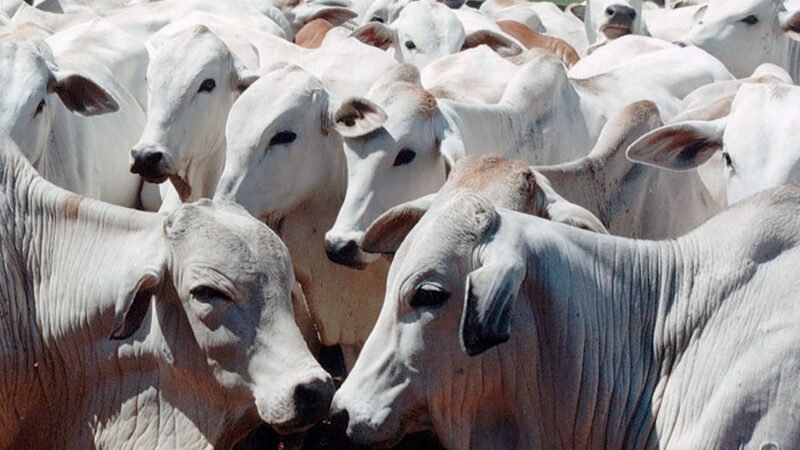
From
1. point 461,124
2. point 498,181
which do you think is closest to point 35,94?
point 461,124

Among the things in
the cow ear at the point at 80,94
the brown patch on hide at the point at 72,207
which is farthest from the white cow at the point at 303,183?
the brown patch on hide at the point at 72,207

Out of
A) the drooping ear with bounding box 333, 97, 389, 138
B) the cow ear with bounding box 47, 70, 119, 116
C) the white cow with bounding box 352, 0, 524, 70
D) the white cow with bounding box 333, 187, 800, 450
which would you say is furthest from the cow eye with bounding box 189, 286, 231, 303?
the white cow with bounding box 352, 0, 524, 70

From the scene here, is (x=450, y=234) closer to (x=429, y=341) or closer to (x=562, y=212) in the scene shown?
(x=429, y=341)

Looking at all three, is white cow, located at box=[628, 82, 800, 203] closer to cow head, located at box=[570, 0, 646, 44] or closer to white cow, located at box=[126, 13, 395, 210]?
white cow, located at box=[126, 13, 395, 210]

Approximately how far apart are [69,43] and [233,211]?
3857 millimetres

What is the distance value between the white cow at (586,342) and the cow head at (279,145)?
201 centimetres

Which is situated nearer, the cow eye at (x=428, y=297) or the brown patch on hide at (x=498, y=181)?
the cow eye at (x=428, y=297)

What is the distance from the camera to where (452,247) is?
4.78m

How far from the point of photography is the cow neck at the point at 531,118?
7.28m

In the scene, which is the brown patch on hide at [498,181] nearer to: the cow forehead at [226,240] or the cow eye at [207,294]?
the cow forehead at [226,240]

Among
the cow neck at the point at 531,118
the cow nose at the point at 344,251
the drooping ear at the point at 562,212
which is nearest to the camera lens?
the drooping ear at the point at 562,212

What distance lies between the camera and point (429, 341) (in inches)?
189

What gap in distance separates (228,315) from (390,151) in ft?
5.50

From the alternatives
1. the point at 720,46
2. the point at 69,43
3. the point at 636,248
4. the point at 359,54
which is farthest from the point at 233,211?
the point at 720,46
